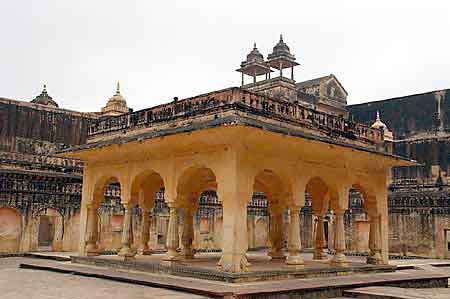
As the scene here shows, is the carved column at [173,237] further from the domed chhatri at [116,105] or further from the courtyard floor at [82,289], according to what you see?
the domed chhatri at [116,105]

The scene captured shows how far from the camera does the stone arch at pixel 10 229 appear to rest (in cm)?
1978

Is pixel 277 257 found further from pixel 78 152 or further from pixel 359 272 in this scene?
pixel 78 152

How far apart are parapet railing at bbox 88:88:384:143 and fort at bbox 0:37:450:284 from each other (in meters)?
0.04

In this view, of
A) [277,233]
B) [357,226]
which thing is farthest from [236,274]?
[357,226]

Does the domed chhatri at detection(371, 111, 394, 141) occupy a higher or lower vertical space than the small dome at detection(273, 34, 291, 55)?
lower

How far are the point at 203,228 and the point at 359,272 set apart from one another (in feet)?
38.8

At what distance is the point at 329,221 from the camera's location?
25984 millimetres

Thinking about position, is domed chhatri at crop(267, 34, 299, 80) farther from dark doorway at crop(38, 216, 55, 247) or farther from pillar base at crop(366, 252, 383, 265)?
pillar base at crop(366, 252, 383, 265)

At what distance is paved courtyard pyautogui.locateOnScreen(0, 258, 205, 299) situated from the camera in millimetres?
8930

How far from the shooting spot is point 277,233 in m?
16.0

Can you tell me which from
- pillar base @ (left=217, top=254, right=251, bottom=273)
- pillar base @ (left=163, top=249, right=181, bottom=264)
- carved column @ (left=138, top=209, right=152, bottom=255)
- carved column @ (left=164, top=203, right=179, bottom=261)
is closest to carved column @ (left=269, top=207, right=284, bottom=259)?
carved column @ (left=138, top=209, right=152, bottom=255)

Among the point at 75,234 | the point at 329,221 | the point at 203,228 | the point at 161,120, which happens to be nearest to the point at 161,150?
the point at 161,120

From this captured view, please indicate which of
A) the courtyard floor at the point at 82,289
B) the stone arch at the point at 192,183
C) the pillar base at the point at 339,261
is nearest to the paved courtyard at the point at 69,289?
the courtyard floor at the point at 82,289

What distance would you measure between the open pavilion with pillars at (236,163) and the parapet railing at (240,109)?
0.03 m
